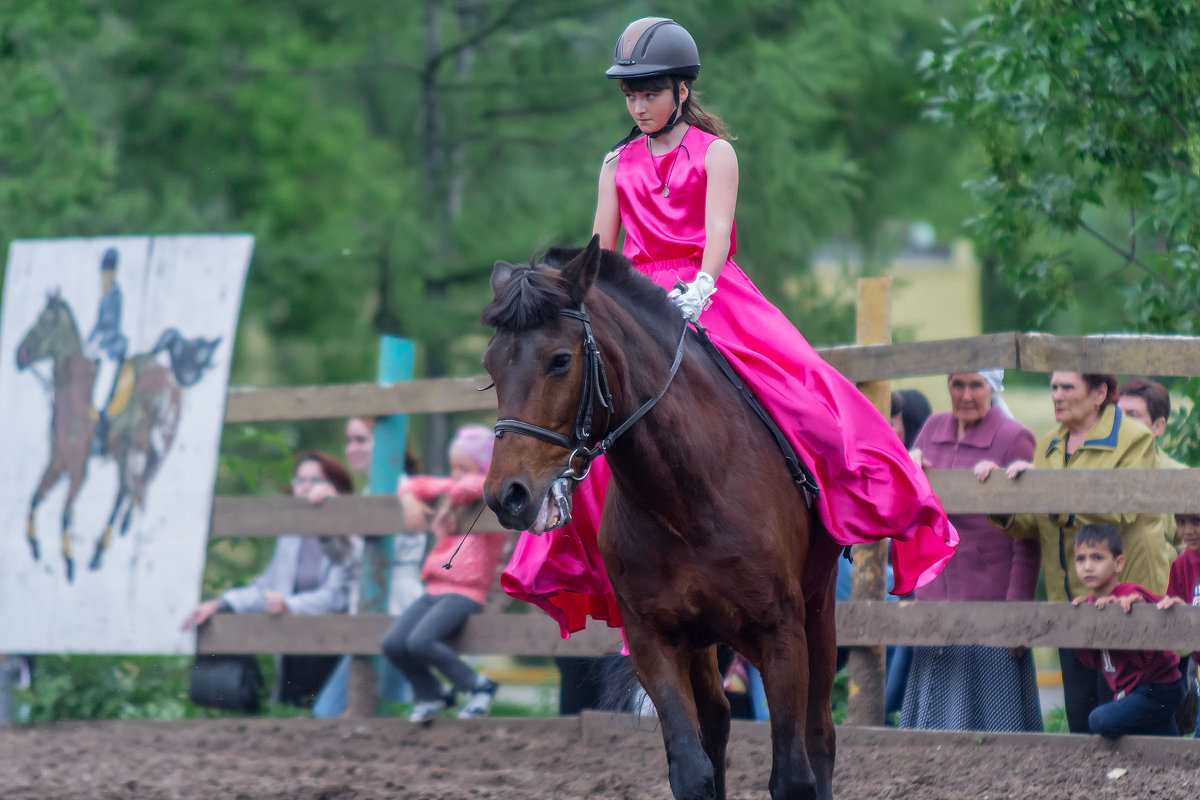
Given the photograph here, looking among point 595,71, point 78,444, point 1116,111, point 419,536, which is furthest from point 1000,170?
point 595,71

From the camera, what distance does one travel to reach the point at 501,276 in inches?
152

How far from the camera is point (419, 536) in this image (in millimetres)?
7738

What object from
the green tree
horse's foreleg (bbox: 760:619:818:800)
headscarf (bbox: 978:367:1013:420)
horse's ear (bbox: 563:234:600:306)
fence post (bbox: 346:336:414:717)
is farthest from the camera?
fence post (bbox: 346:336:414:717)

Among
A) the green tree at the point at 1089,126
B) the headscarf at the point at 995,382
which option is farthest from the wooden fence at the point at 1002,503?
the green tree at the point at 1089,126

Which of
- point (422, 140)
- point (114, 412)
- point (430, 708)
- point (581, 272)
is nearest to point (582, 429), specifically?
point (581, 272)

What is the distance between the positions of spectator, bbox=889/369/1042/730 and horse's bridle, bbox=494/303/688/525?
8.99 ft

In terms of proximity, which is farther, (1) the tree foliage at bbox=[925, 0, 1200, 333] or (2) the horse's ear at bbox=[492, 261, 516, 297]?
(1) the tree foliage at bbox=[925, 0, 1200, 333]

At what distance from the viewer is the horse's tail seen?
25.6 feet

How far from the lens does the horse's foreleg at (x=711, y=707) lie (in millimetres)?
4547

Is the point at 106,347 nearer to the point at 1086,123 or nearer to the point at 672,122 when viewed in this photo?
the point at 672,122

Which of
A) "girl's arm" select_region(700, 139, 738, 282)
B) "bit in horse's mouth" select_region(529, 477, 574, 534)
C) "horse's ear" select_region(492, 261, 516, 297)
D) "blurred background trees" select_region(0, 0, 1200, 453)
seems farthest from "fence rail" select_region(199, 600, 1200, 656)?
"horse's ear" select_region(492, 261, 516, 297)

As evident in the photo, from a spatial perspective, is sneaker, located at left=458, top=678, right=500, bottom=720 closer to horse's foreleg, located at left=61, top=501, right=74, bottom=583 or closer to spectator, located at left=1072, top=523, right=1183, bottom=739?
horse's foreleg, located at left=61, top=501, right=74, bottom=583

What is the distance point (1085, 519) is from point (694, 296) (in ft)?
8.17

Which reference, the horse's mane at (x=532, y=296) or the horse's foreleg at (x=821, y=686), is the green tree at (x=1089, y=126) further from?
the horse's mane at (x=532, y=296)
